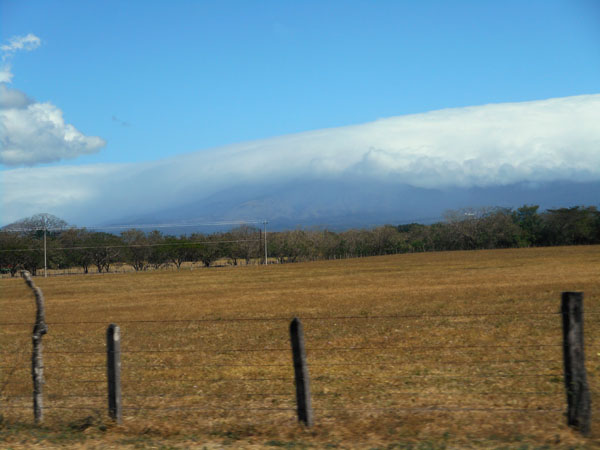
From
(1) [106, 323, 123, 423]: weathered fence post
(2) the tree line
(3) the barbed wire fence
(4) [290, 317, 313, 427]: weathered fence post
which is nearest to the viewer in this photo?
(4) [290, 317, 313, 427]: weathered fence post

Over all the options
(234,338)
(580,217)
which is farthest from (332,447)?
(580,217)

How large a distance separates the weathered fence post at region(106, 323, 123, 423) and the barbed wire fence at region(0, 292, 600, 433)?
13 centimetres

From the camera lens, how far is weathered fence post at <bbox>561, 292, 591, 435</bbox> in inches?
254

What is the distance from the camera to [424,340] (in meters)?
15.6

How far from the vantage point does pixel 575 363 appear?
6516mm

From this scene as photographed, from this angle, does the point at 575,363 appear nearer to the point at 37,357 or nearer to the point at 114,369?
the point at 114,369

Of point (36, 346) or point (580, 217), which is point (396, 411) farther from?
point (580, 217)

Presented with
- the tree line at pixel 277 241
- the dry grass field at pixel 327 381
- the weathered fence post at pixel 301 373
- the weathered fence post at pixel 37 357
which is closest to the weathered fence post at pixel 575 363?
the dry grass field at pixel 327 381

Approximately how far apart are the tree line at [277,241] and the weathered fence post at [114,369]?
74034 mm

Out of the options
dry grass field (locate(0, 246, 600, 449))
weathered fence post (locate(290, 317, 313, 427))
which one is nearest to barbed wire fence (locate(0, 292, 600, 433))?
dry grass field (locate(0, 246, 600, 449))

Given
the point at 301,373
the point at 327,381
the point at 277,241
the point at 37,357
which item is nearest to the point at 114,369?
the point at 37,357

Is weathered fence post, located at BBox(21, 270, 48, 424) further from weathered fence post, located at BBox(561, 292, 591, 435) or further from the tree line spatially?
the tree line

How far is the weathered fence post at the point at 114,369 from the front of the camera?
720 cm

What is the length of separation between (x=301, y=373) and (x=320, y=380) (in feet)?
15.4
